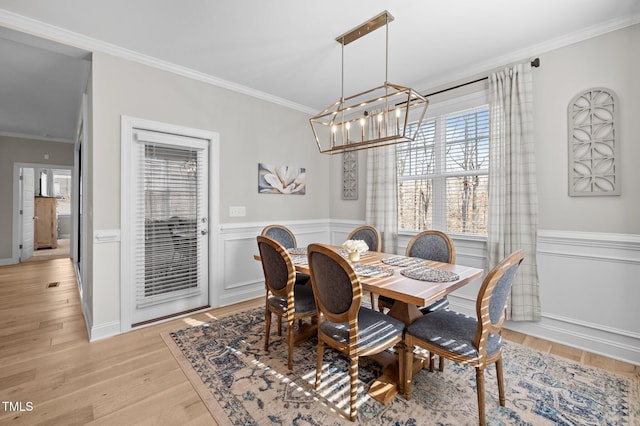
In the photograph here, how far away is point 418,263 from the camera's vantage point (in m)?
2.41

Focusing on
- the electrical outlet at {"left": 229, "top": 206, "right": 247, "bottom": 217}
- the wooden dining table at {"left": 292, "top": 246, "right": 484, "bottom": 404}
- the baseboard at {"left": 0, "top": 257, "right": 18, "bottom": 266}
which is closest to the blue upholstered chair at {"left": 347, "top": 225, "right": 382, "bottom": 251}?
the wooden dining table at {"left": 292, "top": 246, "right": 484, "bottom": 404}

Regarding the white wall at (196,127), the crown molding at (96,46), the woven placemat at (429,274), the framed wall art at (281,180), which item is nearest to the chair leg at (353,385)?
the woven placemat at (429,274)

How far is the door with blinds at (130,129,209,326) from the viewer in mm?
2887

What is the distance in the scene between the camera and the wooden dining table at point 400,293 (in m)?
1.61

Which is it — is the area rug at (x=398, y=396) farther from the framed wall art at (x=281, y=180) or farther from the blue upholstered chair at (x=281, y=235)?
the framed wall art at (x=281, y=180)

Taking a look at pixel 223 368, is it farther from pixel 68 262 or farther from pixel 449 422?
pixel 68 262

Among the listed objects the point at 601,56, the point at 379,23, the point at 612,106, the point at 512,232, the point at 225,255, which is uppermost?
the point at 379,23

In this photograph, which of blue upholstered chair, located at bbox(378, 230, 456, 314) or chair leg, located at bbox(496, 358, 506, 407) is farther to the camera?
blue upholstered chair, located at bbox(378, 230, 456, 314)

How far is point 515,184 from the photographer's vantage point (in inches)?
106

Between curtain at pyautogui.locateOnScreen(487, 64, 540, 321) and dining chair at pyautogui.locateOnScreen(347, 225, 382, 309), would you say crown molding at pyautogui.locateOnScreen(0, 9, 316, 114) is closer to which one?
dining chair at pyautogui.locateOnScreen(347, 225, 382, 309)

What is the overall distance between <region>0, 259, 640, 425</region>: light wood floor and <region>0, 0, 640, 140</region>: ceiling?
2.63 metres

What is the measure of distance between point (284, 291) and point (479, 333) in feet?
4.34

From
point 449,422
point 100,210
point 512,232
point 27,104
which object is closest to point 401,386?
point 449,422

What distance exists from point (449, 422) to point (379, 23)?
9.29ft
